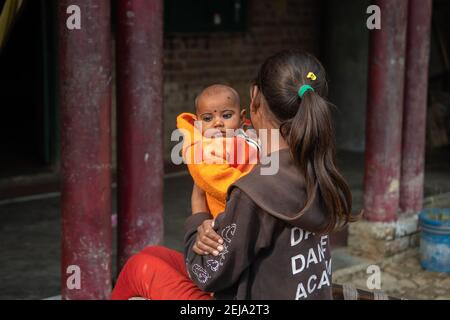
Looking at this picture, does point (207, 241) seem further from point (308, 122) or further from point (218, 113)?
point (218, 113)

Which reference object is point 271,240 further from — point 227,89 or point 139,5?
point 139,5

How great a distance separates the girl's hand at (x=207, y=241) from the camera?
2615 mm

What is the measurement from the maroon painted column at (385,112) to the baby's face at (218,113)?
11.2 ft

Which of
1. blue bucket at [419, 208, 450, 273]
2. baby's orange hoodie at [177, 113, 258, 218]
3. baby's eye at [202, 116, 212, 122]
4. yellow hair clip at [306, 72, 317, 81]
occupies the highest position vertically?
yellow hair clip at [306, 72, 317, 81]

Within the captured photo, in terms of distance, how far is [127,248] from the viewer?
15.5 feet

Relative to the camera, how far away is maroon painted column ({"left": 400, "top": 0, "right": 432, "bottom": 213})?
21.6ft

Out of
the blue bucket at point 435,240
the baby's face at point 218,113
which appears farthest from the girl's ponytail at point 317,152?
the blue bucket at point 435,240

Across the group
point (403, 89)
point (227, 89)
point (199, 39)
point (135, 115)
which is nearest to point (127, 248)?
point (135, 115)

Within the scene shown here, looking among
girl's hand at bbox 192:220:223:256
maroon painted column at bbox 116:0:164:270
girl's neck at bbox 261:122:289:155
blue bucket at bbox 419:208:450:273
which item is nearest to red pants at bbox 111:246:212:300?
girl's hand at bbox 192:220:223:256

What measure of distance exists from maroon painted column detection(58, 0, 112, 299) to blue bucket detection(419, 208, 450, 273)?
309 cm
